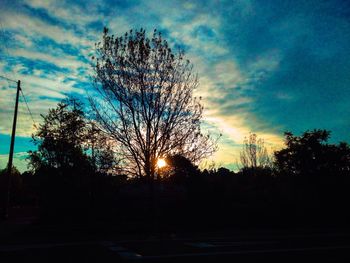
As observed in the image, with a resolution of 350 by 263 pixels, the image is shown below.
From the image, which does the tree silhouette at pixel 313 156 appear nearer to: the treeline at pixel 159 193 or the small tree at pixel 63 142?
the treeline at pixel 159 193

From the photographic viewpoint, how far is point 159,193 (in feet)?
66.8

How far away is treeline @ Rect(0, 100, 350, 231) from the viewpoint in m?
19.0

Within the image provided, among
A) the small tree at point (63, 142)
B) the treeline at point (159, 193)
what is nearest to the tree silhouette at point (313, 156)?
the treeline at point (159, 193)

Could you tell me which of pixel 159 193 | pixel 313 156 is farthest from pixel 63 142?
pixel 313 156

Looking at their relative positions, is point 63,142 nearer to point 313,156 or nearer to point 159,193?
point 159,193

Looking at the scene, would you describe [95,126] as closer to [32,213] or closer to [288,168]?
[288,168]

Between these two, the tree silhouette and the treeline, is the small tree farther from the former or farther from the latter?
the tree silhouette

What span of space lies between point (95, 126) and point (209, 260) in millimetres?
A: 10666

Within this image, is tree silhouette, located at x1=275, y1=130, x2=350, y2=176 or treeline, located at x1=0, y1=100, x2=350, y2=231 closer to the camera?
treeline, located at x1=0, y1=100, x2=350, y2=231

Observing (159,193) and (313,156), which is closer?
(159,193)

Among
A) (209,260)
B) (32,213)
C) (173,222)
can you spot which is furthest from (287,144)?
(32,213)

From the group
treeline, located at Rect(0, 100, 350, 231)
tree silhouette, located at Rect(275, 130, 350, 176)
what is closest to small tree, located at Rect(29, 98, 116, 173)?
treeline, located at Rect(0, 100, 350, 231)

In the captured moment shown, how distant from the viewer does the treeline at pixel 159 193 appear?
62.3 ft

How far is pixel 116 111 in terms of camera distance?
15.8 meters
